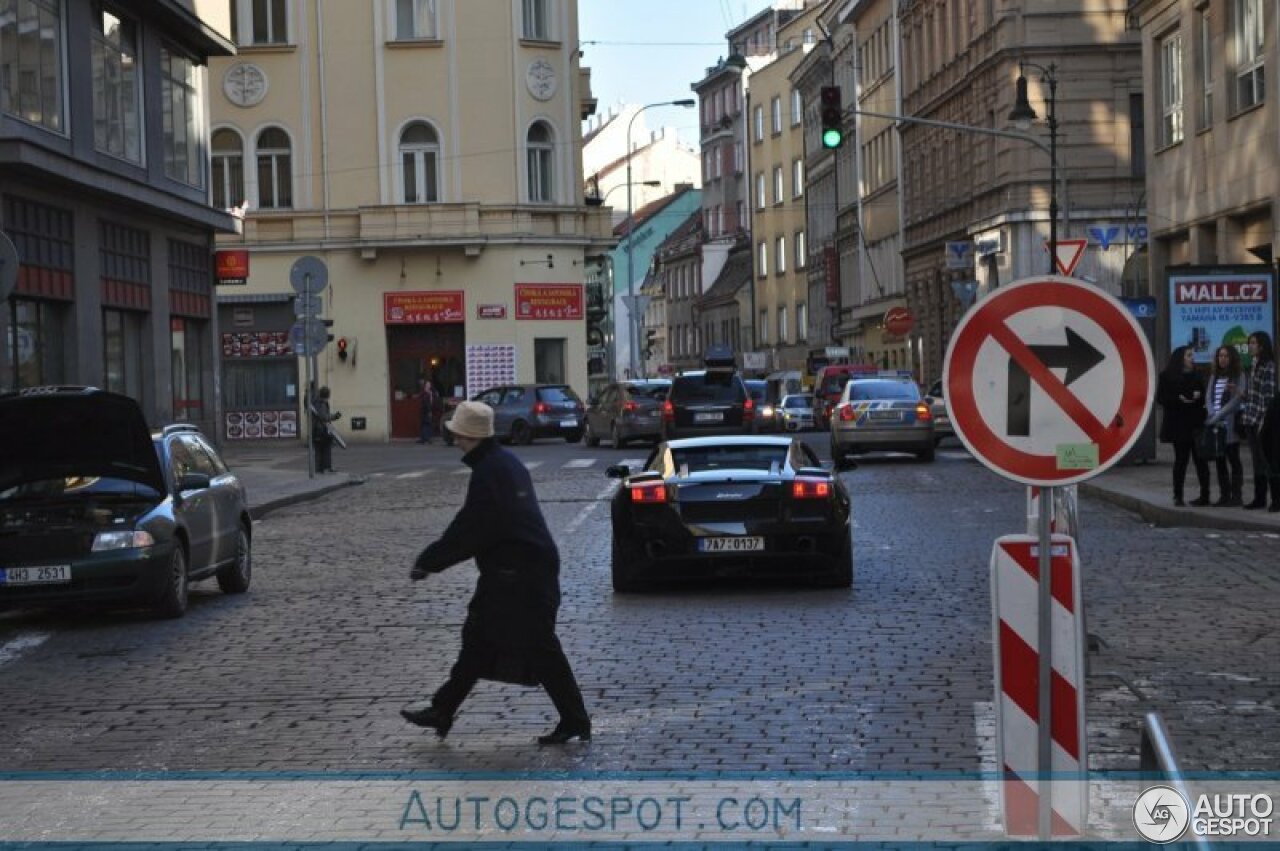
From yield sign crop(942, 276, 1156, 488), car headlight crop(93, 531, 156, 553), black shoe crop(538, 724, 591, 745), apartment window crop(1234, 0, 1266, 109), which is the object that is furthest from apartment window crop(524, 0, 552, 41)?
yield sign crop(942, 276, 1156, 488)

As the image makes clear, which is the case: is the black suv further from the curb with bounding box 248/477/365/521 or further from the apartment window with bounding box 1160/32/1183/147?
the curb with bounding box 248/477/365/521

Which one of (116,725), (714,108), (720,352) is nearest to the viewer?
(116,725)

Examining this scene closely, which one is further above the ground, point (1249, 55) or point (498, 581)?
point (1249, 55)

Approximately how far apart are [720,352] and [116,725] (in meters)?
56.0

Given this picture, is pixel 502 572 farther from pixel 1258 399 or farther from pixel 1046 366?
pixel 1258 399

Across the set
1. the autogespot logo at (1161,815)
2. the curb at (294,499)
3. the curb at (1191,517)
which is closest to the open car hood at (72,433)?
the curb at (294,499)

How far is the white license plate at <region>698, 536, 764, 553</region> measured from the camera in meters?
16.2

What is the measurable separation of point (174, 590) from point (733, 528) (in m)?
4.17

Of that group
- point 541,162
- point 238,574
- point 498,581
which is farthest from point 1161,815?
point 541,162

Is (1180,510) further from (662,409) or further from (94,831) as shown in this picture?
(662,409)

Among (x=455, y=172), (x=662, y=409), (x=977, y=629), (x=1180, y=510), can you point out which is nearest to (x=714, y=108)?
(x=455, y=172)

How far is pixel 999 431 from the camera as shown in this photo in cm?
712

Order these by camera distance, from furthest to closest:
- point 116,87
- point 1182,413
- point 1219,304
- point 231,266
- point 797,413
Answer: point 797,413 → point 231,266 → point 116,87 → point 1219,304 → point 1182,413

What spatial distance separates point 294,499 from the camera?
30.9m
